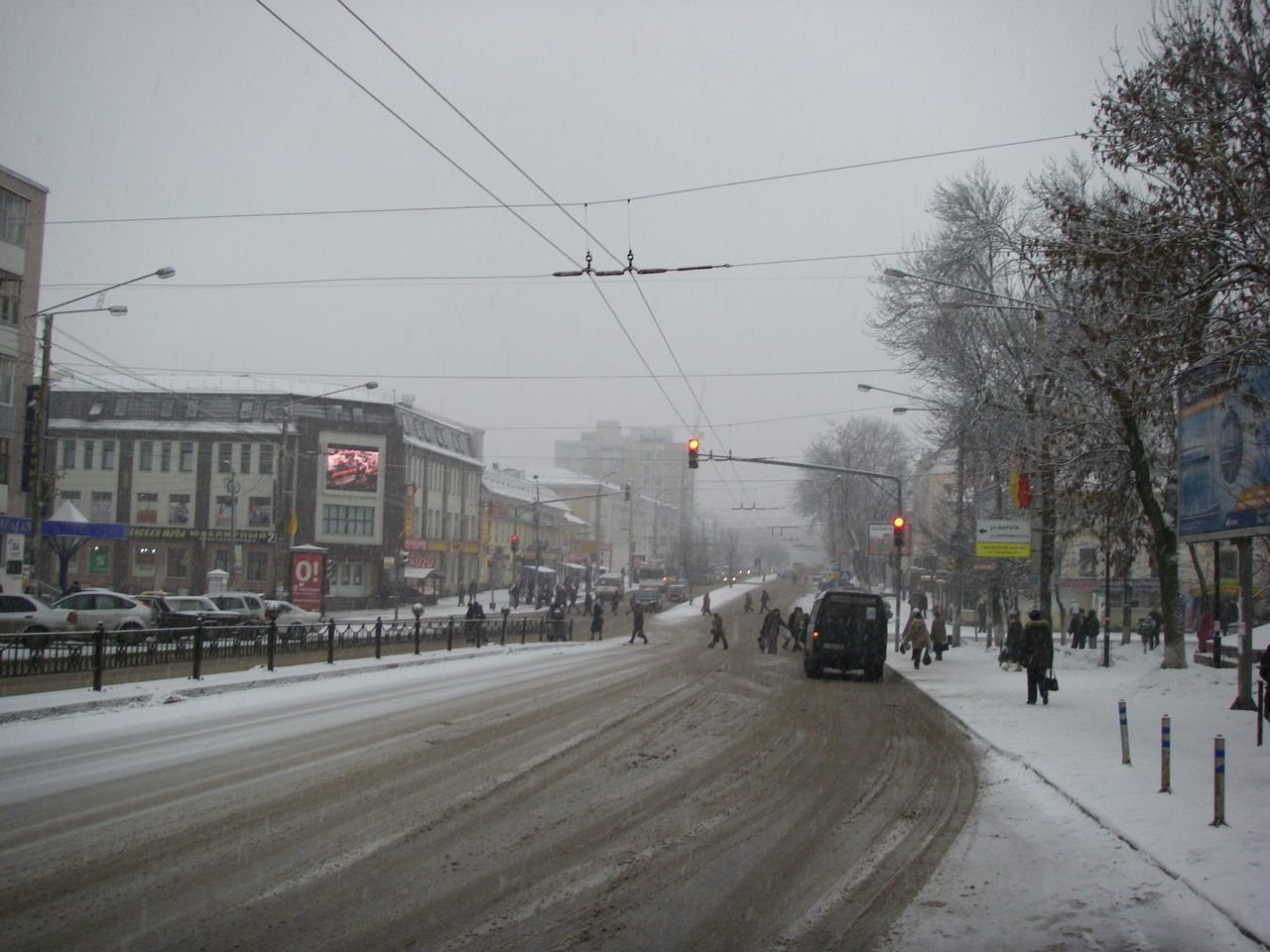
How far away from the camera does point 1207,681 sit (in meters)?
17.9

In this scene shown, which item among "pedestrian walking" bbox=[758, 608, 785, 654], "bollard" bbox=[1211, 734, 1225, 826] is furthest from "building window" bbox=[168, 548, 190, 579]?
"bollard" bbox=[1211, 734, 1225, 826]

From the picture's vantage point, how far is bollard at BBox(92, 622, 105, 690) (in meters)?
15.9

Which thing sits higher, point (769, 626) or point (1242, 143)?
point (1242, 143)

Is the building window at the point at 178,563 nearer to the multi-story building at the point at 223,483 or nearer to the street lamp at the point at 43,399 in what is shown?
the multi-story building at the point at 223,483

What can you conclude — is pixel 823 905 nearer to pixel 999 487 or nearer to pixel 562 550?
pixel 999 487

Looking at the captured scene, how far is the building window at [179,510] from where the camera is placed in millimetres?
63906

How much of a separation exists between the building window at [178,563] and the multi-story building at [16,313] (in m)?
27.2

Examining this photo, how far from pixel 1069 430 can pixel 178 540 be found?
187 feet

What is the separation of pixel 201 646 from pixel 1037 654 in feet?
46.6

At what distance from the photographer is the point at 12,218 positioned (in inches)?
1362

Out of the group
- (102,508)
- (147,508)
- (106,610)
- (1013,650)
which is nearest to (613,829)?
(1013,650)

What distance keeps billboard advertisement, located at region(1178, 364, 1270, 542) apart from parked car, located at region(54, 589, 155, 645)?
23.2 meters

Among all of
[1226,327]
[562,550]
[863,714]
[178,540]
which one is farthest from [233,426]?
[1226,327]

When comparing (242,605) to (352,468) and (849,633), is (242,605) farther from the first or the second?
(352,468)
